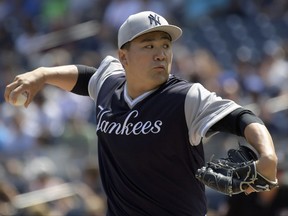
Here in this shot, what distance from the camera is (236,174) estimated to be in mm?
3949

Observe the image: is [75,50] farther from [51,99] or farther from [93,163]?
[93,163]

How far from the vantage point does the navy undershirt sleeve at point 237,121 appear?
13.2 feet

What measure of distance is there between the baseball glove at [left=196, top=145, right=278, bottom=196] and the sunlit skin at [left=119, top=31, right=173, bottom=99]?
696 millimetres

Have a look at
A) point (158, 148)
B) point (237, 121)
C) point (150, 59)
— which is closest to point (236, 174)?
point (237, 121)

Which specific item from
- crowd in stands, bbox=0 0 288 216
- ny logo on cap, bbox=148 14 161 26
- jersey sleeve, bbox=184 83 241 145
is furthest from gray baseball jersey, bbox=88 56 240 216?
crowd in stands, bbox=0 0 288 216

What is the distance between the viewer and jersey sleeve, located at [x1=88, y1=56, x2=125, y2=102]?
203 inches

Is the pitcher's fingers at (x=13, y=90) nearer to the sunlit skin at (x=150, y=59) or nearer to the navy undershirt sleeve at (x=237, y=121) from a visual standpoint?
the sunlit skin at (x=150, y=59)

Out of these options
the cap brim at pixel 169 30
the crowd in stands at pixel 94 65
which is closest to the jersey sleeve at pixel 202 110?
the cap brim at pixel 169 30

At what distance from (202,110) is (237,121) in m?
0.22

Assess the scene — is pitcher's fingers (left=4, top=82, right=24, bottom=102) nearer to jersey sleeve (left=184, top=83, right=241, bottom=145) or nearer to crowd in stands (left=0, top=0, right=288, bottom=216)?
jersey sleeve (left=184, top=83, right=241, bottom=145)

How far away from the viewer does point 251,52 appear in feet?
43.3

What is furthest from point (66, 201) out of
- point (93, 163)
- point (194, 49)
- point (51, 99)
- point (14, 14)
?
point (14, 14)

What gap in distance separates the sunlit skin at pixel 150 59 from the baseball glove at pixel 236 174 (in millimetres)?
696

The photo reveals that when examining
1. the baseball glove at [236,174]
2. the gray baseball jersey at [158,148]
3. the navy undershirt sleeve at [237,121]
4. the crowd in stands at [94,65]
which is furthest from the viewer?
the crowd in stands at [94,65]
